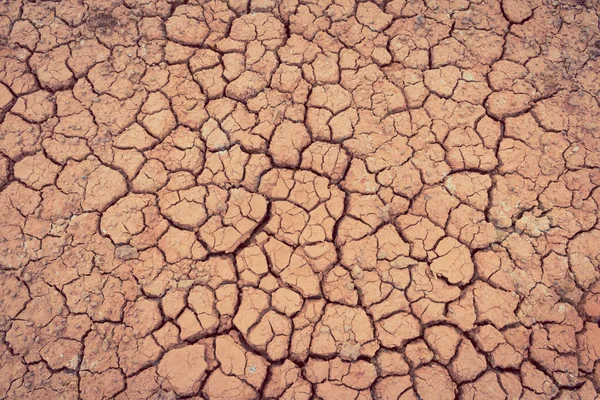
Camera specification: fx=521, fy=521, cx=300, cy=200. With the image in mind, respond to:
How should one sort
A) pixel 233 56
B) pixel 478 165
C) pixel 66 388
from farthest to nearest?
pixel 233 56 < pixel 478 165 < pixel 66 388

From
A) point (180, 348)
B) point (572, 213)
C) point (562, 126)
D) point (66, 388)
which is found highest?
point (562, 126)

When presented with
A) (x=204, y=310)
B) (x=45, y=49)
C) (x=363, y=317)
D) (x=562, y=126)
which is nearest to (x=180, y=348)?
(x=204, y=310)

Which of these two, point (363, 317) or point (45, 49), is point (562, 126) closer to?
point (363, 317)

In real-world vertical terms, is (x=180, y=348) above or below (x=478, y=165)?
below

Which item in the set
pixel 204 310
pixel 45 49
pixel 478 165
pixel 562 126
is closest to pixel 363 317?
pixel 204 310

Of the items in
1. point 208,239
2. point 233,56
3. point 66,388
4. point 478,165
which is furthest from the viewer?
point 233,56

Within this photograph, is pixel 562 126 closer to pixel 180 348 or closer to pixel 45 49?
pixel 180 348

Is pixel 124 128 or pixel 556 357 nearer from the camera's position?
pixel 556 357
